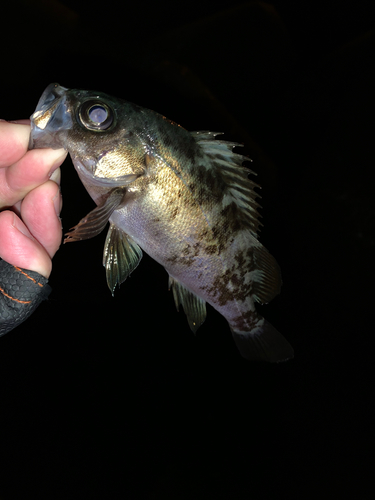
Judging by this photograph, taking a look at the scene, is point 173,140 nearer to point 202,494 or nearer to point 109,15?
point 109,15

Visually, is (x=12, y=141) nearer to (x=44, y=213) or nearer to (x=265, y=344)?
(x=44, y=213)

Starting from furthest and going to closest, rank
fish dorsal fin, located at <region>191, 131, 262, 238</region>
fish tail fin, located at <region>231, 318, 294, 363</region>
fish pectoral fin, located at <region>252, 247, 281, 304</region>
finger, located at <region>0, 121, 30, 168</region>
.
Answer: fish tail fin, located at <region>231, 318, 294, 363</region>
fish pectoral fin, located at <region>252, 247, 281, 304</region>
fish dorsal fin, located at <region>191, 131, 262, 238</region>
finger, located at <region>0, 121, 30, 168</region>

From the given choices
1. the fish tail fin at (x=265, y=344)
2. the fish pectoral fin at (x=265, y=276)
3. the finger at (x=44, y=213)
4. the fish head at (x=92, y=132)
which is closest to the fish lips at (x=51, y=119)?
the fish head at (x=92, y=132)

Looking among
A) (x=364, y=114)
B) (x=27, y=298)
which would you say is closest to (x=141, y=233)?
(x=27, y=298)

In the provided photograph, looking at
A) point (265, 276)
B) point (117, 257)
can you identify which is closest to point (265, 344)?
point (265, 276)

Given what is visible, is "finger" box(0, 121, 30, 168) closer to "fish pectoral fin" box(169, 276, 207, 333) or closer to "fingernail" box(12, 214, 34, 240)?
"fingernail" box(12, 214, 34, 240)

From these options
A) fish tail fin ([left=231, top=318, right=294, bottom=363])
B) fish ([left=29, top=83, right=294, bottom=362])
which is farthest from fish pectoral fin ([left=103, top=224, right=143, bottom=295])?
fish tail fin ([left=231, top=318, right=294, bottom=363])
